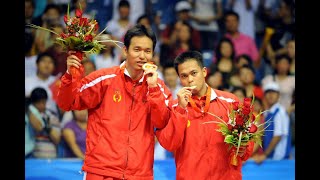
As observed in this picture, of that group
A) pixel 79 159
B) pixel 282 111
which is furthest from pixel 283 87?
pixel 79 159

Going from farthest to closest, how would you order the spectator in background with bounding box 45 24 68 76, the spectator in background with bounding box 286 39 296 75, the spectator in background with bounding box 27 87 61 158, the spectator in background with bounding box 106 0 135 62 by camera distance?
1. the spectator in background with bounding box 286 39 296 75
2. the spectator in background with bounding box 106 0 135 62
3. the spectator in background with bounding box 45 24 68 76
4. the spectator in background with bounding box 27 87 61 158

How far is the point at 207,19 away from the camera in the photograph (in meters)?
9.12

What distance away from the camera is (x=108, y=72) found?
4594mm

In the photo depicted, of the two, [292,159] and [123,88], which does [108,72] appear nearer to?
[123,88]

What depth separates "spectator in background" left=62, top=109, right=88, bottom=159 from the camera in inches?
319

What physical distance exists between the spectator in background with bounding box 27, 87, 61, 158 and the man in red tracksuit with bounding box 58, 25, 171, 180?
3.73m

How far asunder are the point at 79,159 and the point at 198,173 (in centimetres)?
367

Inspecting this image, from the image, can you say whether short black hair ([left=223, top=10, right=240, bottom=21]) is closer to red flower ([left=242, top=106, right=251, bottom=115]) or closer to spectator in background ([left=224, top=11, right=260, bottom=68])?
spectator in background ([left=224, top=11, right=260, bottom=68])

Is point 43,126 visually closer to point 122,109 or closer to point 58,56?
point 58,56

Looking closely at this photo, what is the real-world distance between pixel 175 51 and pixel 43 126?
86.2 inches

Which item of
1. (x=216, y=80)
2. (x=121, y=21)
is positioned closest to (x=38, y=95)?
(x=121, y=21)

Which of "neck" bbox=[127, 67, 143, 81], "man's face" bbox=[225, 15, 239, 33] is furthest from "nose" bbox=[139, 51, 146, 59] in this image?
"man's face" bbox=[225, 15, 239, 33]

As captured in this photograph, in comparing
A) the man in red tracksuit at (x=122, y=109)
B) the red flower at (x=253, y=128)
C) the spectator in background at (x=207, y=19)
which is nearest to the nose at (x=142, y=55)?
the man in red tracksuit at (x=122, y=109)

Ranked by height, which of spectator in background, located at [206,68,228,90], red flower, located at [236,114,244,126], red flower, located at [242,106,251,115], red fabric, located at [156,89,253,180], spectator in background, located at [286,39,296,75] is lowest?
red fabric, located at [156,89,253,180]
